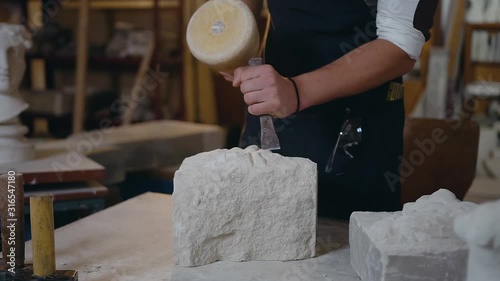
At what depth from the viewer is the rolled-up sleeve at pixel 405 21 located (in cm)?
129

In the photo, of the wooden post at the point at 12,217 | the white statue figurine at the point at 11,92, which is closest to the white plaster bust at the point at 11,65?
the white statue figurine at the point at 11,92

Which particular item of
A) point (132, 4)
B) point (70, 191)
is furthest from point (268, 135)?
point (132, 4)

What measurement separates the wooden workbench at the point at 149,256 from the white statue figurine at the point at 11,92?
56cm

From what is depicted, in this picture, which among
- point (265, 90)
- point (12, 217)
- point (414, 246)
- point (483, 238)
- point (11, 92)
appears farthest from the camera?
point (11, 92)

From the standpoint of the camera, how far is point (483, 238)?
31.4 inches

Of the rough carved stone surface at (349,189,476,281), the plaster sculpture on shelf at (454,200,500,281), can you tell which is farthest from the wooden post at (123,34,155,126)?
the plaster sculpture on shelf at (454,200,500,281)

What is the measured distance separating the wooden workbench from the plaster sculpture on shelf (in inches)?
11.9

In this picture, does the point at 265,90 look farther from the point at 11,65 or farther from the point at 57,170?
the point at 11,65

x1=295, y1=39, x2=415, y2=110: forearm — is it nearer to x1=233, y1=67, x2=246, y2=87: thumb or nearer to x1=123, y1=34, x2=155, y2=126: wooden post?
x1=233, y1=67, x2=246, y2=87: thumb

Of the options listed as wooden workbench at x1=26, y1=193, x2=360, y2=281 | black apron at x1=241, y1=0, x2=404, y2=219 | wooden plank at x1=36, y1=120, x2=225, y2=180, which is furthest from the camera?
wooden plank at x1=36, y1=120, x2=225, y2=180

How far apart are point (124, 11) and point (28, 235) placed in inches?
135

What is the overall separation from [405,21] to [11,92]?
49.6 inches

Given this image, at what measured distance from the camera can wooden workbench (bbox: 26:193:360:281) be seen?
113 cm

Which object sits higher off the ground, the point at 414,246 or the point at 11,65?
the point at 11,65
